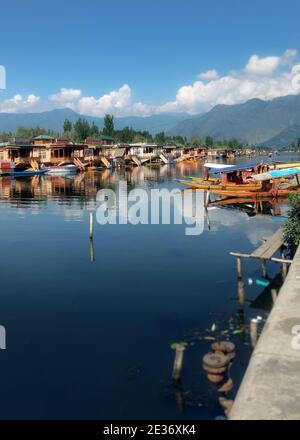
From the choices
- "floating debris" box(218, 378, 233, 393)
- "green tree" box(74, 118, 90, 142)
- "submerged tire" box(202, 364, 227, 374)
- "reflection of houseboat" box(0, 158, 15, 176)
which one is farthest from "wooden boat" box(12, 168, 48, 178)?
"green tree" box(74, 118, 90, 142)

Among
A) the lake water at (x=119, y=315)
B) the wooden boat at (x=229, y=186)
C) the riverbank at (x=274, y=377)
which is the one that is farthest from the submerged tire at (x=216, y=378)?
the wooden boat at (x=229, y=186)

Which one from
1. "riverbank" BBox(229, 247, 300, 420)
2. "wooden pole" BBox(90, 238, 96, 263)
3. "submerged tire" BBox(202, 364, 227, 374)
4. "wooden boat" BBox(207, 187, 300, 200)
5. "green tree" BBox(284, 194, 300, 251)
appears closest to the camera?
"riverbank" BBox(229, 247, 300, 420)

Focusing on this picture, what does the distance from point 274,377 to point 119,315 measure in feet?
31.4

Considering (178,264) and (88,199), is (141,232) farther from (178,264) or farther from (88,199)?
(88,199)

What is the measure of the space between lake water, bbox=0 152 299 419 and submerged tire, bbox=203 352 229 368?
728 millimetres

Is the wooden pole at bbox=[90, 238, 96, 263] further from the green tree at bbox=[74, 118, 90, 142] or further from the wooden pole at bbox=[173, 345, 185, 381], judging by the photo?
the green tree at bbox=[74, 118, 90, 142]

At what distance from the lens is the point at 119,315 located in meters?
18.5

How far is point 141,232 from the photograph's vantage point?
116 feet

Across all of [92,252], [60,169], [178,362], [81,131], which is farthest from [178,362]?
[81,131]

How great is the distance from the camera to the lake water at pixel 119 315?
1249cm

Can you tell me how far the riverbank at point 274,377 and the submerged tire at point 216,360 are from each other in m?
1.46

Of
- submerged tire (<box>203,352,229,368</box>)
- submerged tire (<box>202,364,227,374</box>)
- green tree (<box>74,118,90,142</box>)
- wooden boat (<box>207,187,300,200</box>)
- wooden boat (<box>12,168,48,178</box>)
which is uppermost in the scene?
green tree (<box>74,118,90,142</box>)

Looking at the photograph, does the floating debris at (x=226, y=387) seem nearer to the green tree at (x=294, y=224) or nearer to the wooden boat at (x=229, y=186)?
the green tree at (x=294, y=224)

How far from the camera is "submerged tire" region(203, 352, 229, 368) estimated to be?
12702 mm
